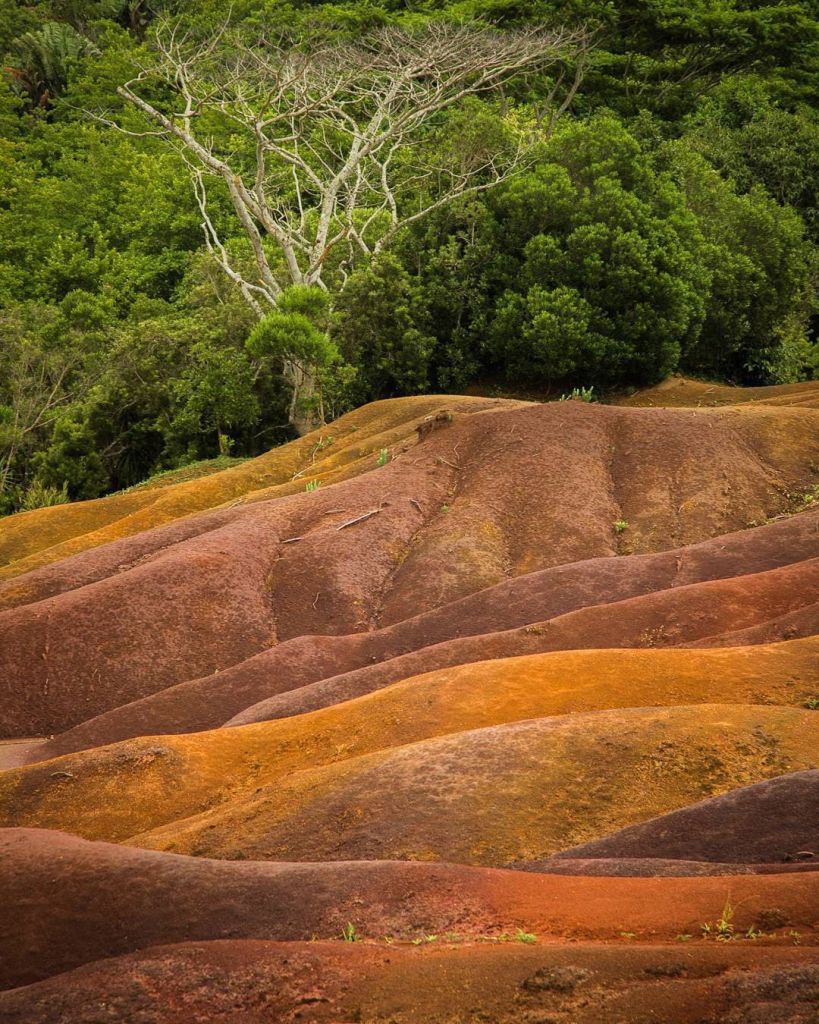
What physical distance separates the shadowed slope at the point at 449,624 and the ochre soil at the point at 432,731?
0.28 ft

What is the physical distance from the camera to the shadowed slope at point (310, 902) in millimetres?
8812

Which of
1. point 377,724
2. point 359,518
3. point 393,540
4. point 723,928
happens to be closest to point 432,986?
point 723,928

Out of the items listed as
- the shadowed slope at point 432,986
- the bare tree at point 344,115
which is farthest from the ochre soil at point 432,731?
the bare tree at point 344,115

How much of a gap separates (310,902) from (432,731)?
250 inches

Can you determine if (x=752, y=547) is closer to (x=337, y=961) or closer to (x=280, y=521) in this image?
(x=280, y=521)

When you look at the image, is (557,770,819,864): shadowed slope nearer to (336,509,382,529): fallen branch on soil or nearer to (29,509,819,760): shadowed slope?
(29,509,819,760): shadowed slope

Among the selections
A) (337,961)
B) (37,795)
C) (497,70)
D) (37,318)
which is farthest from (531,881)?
(37,318)

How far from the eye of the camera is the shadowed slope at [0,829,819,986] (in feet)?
28.9

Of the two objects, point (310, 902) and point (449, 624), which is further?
point (449, 624)

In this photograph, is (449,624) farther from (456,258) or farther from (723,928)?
(456,258)

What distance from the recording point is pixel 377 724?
54.6 ft

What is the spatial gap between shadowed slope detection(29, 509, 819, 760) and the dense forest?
14.6 metres

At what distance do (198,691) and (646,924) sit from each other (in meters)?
14.7

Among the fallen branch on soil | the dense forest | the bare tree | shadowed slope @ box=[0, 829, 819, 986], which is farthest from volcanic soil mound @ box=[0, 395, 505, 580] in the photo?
shadowed slope @ box=[0, 829, 819, 986]
